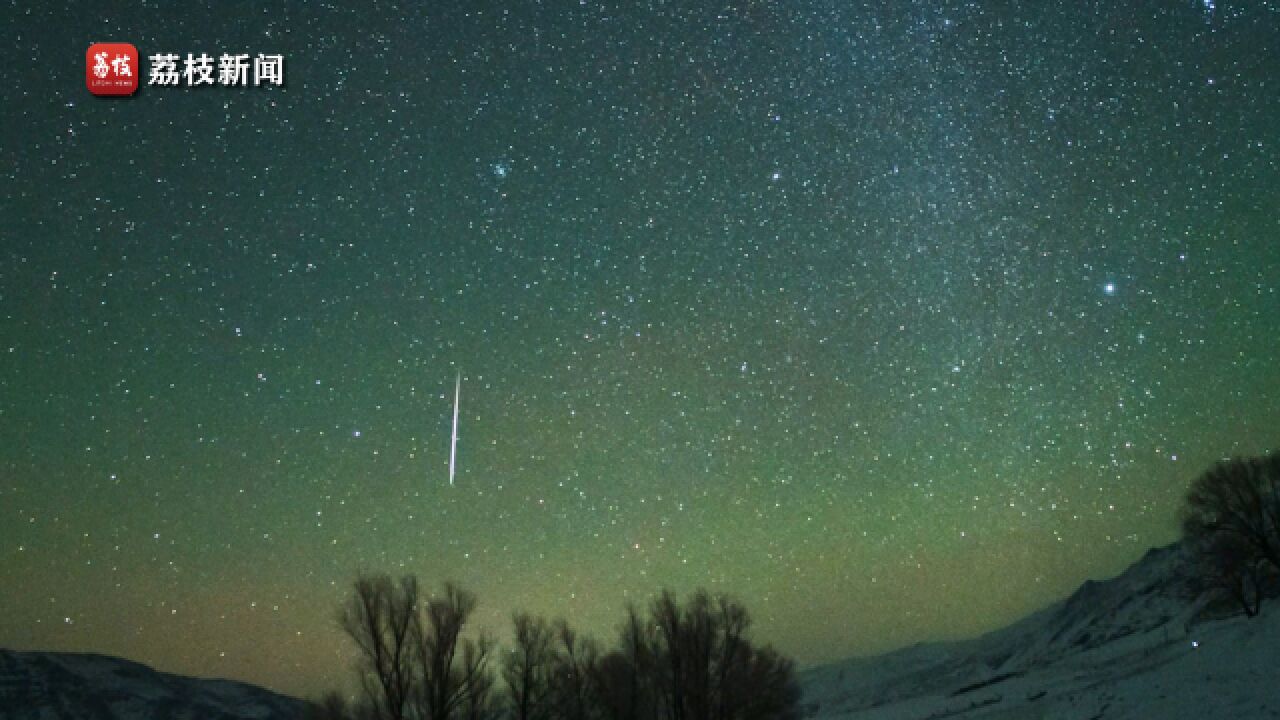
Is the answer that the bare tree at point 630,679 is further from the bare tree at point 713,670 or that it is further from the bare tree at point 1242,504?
the bare tree at point 1242,504

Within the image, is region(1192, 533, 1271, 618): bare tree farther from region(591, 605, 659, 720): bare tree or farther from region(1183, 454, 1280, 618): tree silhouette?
region(591, 605, 659, 720): bare tree

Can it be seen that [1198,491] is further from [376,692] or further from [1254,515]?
[376,692]

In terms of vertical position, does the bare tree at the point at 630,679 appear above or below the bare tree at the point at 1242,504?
below

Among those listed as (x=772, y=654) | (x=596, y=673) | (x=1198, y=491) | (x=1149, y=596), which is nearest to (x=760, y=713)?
(x=772, y=654)

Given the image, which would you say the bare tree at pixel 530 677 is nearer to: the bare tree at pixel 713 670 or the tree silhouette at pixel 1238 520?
the bare tree at pixel 713 670

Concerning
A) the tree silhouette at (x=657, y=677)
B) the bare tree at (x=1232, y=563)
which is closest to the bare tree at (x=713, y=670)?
the tree silhouette at (x=657, y=677)

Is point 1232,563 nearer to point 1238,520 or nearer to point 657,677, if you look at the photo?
point 1238,520
